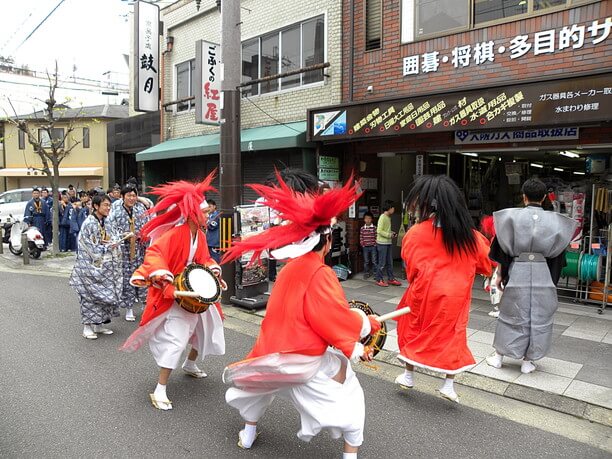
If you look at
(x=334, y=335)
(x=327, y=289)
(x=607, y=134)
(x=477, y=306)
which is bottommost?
(x=477, y=306)

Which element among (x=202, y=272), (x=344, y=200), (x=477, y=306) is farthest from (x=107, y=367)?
(x=477, y=306)

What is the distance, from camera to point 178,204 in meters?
4.23

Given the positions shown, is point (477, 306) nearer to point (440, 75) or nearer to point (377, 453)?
point (440, 75)

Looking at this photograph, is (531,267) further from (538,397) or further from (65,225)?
(65,225)

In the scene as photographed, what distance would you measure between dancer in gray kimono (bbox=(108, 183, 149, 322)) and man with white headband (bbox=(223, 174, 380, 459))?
14.5ft

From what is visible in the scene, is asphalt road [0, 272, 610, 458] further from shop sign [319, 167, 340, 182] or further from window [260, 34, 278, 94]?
window [260, 34, 278, 94]

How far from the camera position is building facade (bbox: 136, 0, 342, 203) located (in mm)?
10180

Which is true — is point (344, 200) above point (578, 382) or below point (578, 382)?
above

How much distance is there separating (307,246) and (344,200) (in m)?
0.35

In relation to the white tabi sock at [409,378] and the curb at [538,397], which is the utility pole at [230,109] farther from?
the white tabi sock at [409,378]

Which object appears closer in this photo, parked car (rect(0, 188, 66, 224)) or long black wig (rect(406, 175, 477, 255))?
long black wig (rect(406, 175, 477, 255))

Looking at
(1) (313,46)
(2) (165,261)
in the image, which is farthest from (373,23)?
(2) (165,261)

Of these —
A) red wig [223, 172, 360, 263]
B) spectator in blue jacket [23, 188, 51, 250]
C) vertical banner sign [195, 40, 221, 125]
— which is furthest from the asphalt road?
spectator in blue jacket [23, 188, 51, 250]

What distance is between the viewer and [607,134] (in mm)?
7125
